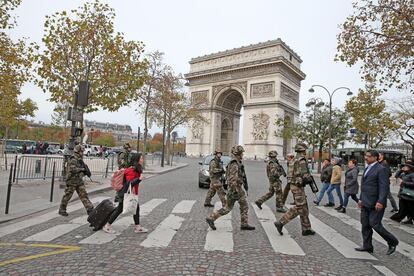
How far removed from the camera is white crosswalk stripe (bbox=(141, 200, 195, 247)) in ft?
18.2

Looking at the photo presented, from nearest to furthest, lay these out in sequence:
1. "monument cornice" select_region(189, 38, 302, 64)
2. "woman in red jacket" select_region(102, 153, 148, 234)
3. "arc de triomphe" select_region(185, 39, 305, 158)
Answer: "woman in red jacket" select_region(102, 153, 148, 234), "arc de triomphe" select_region(185, 39, 305, 158), "monument cornice" select_region(189, 38, 302, 64)

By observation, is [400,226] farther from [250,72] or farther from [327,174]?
[250,72]

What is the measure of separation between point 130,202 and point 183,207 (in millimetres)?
3325

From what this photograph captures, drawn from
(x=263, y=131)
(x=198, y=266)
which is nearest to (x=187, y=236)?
(x=198, y=266)

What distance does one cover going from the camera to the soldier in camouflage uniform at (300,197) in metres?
6.41

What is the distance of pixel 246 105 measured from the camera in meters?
53.3

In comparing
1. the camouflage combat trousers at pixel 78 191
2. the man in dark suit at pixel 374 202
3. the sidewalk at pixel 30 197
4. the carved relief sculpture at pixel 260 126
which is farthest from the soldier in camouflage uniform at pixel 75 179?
the carved relief sculpture at pixel 260 126

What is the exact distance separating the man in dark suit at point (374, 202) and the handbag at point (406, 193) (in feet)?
10.8

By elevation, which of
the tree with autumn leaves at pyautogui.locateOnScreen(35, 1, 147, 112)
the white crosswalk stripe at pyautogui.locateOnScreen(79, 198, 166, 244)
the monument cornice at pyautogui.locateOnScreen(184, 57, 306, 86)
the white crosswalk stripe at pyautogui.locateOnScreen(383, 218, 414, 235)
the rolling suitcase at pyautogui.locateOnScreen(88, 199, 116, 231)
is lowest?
the white crosswalk stripe at pyautogui.locateOnScreen(79, 198, 166, 244)

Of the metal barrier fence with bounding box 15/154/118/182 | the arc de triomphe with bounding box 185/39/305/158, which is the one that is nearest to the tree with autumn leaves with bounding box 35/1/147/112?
the metal barrier fence with bounding box 15/154/118/182

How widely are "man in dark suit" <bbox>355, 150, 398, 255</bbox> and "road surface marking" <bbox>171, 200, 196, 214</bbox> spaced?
443 centimetres

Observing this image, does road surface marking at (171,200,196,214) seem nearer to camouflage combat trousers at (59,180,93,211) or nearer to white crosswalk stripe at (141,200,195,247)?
white crosswalk stripe at (141,200,195,247)

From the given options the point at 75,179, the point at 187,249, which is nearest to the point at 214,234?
the point at 187,249

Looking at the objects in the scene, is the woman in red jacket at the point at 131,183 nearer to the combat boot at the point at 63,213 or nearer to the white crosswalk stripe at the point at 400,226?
the combat boot at the point at 63,213
